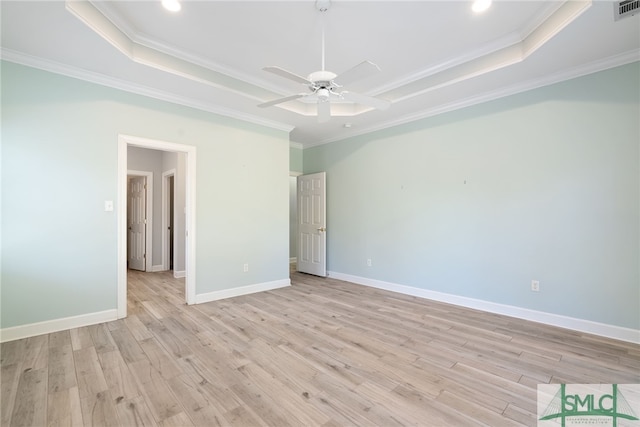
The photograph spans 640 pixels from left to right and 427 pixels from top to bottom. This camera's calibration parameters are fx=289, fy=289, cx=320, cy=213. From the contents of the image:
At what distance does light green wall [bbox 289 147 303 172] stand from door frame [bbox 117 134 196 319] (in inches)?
101

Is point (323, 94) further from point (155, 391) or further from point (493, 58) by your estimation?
point (155, 391)

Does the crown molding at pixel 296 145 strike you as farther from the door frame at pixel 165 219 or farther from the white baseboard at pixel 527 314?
the white baseboard at pixel 527 314

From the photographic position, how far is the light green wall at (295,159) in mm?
6277

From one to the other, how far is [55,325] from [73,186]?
1.46 metres

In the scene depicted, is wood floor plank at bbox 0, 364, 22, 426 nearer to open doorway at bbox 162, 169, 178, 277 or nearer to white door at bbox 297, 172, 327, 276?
open doorway at bbox 162, 169, 178, 277

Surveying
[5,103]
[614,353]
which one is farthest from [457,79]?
[5,103]

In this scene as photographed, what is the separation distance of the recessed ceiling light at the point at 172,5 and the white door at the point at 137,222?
4.74 metres

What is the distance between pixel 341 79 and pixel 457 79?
6.43 feet

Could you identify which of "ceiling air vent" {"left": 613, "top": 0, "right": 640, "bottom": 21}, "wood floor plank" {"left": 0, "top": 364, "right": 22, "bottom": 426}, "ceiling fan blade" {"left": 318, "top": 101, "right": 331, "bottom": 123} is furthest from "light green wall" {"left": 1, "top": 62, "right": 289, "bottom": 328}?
"ceiling air vent" {"left": 613, "top": 0, "right": 640, "bottom": 21}

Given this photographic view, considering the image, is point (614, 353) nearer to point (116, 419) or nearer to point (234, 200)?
point (116, 419)

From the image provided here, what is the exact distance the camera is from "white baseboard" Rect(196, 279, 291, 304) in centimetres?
407

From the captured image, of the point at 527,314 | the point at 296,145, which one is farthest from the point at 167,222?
the point at 527,314

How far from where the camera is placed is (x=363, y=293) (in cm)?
461

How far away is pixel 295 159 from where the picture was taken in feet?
20.9
